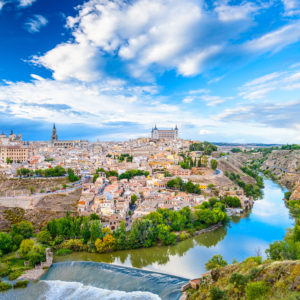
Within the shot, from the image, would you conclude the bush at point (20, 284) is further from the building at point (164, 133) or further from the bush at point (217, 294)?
the building at point (164, 133)

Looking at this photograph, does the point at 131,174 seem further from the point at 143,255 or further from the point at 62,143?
the point at 62,143

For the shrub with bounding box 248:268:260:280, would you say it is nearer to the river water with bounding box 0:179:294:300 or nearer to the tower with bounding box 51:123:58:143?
the river water with bounding box 0:179:294:300

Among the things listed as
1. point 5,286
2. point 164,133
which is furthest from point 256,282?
point 164,133

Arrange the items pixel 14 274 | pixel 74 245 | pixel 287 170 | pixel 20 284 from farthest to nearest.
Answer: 1. pixel 287 170
2. pixel 74 245
3. pixel 14 274
4. pixel 20 284

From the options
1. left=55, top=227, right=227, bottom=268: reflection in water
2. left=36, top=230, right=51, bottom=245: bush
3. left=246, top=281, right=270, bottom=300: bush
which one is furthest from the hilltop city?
left=246, top=281, right=270, bottom=300: bush

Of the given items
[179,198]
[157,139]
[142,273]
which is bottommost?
[142,273]

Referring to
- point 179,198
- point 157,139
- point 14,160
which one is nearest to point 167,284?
point 179,198

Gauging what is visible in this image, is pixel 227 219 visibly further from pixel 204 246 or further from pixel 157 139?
pixel 157 139
